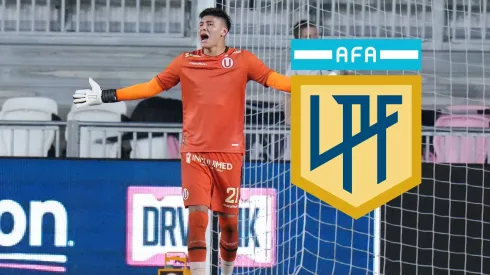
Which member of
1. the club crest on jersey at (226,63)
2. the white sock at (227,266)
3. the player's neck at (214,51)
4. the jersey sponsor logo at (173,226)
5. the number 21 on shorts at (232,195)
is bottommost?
the white sock at (227,266)

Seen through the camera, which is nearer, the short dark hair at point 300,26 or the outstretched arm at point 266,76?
the outstretched arm at point 266,76

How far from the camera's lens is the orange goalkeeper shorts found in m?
7.08

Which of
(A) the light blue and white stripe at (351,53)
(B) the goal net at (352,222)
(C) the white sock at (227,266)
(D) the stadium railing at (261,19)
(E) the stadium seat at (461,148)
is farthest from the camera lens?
(D) the stadium railing at (261,19)

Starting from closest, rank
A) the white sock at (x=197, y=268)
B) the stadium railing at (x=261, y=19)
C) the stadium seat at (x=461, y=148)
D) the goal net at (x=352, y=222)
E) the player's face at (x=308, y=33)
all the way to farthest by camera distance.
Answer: the white sock at (x=197, y=268) < the player's face at (x=308, y=33) < the goal net at (x=352, y=222) < the stadium seat at (x=461, y=148) < the stadium railing at (x=261, y=19)

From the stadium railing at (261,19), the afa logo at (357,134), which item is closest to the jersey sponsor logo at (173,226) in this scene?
the afa logo at (357,134)

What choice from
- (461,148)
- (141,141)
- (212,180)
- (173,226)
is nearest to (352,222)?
(461,148)

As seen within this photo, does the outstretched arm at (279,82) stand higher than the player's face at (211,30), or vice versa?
the player's face at (211,30)

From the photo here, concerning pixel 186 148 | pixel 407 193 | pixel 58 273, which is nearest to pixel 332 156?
pixel 407 193

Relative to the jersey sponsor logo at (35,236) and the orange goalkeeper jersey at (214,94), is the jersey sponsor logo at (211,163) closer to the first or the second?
the orange goalkeeper jersey at (214,94)

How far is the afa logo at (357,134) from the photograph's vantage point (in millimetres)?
8141

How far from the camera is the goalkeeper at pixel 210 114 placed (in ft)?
23.3

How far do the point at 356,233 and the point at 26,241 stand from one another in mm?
2222

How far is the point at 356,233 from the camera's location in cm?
862

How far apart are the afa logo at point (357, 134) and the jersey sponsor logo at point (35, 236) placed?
167 centimetres
